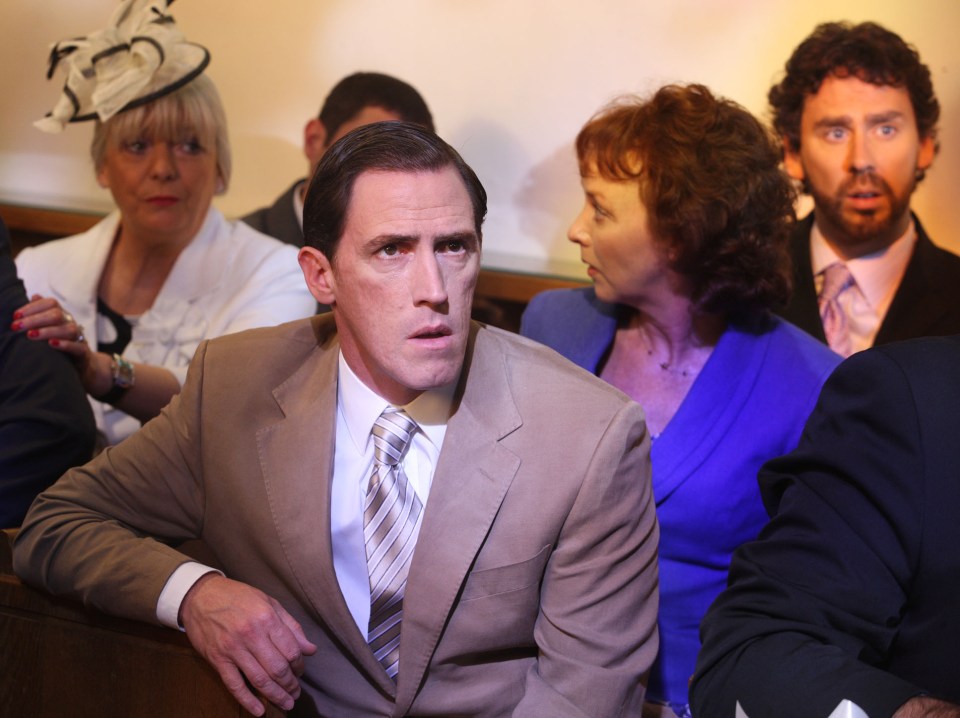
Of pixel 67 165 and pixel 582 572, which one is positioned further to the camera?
pixel 67 165

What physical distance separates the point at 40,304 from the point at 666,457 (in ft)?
4.33

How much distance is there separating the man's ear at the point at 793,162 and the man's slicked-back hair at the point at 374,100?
1070mm

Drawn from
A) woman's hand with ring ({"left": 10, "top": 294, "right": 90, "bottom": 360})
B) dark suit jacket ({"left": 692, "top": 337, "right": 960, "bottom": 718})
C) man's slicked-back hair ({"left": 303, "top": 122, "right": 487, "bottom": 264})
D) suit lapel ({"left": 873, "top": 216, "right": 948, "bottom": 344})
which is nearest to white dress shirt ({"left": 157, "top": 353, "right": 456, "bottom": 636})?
man's slicked-back hair ({"left": 303, "top": 122, "right": 487, "bottom": 264})

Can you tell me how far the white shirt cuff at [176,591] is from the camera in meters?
1.67

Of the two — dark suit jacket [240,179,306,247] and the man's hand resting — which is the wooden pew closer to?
the man's hand resting

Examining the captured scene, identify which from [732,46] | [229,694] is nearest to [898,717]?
[229,694]

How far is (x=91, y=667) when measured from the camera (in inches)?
67.1

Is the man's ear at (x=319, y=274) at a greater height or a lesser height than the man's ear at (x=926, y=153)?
lesser

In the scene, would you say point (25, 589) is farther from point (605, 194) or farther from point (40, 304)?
point (605, 194)

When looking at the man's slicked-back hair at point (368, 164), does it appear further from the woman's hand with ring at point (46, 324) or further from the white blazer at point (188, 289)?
the white blazer at point (188, 289)

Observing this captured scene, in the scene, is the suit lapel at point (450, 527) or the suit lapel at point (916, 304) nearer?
the suit lapel at point (450, 527)

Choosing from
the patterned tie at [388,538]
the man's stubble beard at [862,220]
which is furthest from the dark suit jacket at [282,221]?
the patterned tie at [388,538]

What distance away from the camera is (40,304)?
228 centimetres

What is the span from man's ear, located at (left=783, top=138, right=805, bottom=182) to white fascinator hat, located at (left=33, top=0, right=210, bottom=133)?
1664 mm
